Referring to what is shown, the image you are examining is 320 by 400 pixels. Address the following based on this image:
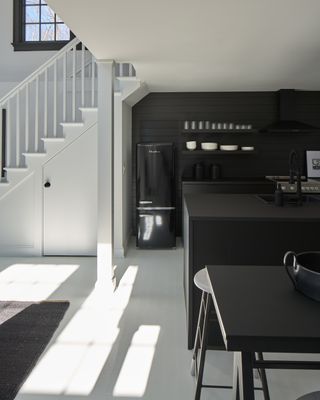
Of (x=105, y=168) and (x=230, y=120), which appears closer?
(x=105, y=168)

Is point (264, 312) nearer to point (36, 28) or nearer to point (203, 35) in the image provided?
point (203, 35)

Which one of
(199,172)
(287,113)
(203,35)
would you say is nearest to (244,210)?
(203,35)

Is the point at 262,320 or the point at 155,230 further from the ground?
the point at 262,320

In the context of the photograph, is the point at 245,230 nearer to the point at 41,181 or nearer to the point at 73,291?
the point at 73,291

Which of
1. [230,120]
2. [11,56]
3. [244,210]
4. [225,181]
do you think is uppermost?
[11,56]

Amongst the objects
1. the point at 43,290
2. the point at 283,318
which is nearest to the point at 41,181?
the point at 43,290

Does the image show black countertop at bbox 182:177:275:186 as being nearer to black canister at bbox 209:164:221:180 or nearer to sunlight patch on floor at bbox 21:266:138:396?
black canister at bbox 209:164:221:180

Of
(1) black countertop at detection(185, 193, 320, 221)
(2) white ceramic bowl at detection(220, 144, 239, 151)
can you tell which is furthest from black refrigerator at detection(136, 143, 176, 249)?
(1) black countertop at detection(185, 193, 320, 221)

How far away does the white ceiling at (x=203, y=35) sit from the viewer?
2764mm

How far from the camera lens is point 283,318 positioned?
45.6 inches

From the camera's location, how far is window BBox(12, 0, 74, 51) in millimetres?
6969

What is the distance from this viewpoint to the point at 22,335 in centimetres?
Answer: 317

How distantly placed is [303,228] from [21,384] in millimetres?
2069

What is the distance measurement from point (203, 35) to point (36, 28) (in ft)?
15.4
